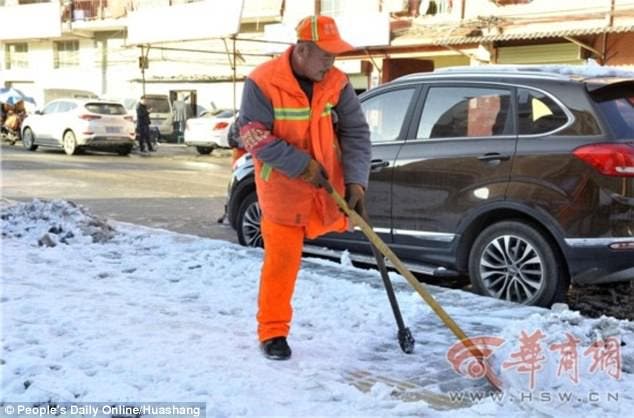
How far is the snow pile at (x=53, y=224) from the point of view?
6.72 m

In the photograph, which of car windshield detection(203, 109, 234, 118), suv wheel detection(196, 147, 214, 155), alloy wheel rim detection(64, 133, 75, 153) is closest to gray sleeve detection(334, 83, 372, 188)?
alloy wheel rim detection(64, 133, 75, 153)

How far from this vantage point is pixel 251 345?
13.6ft

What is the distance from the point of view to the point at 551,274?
17.2 ft

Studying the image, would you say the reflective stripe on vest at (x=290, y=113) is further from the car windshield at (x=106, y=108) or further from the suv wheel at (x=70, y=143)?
the suv wheel at (x=70, y=143)

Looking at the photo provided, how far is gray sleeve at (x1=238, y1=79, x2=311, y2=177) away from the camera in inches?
148

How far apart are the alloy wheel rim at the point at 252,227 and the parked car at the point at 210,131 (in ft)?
50.6

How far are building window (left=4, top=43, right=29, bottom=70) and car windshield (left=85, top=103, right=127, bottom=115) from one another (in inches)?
920

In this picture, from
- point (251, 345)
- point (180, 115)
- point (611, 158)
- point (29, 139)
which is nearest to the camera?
point (251, 345)

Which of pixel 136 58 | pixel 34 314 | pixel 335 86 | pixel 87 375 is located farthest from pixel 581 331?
pixel 136 58

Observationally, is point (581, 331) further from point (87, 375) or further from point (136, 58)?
point (136, 58)

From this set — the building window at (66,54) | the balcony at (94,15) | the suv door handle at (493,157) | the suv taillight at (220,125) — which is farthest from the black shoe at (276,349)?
the building window at (66,54)

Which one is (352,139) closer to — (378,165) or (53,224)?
(378,165)

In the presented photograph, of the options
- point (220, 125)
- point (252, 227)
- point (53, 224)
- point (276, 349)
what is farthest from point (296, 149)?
point (220, 125)

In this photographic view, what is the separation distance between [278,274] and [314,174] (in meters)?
0.58
